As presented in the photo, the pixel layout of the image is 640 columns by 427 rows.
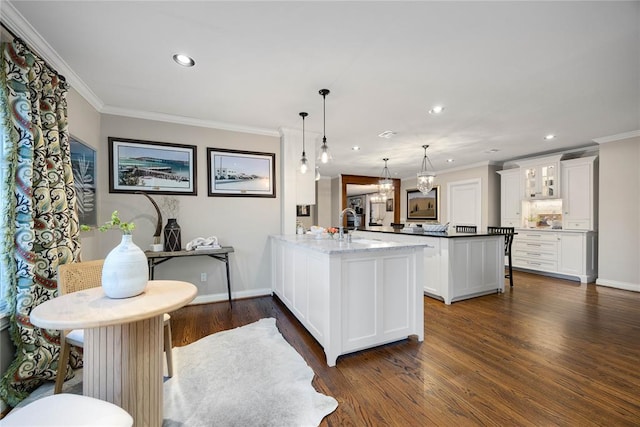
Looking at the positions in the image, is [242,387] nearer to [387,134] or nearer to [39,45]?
[39,45]

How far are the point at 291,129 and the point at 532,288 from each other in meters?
4.66

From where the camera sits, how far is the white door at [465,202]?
255 inches

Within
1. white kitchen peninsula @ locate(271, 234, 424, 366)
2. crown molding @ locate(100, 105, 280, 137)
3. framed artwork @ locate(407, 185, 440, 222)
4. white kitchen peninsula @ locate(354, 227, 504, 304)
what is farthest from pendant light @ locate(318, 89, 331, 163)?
framed artwork @ locate(407, 185, 440, 222)

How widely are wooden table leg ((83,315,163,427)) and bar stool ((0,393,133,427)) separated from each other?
0.25 metres

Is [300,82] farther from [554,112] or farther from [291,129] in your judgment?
[554,112]

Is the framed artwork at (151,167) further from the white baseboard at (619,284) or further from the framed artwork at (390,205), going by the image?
the framed artwork at (390,205)

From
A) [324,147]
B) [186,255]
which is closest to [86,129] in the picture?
[186,255]

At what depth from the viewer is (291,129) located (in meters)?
3.86

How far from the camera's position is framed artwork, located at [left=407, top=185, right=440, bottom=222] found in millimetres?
7672

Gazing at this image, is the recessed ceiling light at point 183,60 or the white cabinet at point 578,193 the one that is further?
the white cabinet at point 578,193

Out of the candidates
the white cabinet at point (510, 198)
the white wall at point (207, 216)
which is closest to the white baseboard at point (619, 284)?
the white cabinet at point (510, 198)

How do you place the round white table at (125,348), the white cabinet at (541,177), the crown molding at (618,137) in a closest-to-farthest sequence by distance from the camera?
the round white table at (125,348) < the crown molding at (618,137) < the white cabinet at (541,177)

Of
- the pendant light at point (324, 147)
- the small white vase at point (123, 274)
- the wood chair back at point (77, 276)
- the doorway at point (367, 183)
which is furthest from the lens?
the doorway at point (367, 183)

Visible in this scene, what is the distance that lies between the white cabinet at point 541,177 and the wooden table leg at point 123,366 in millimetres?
6708
